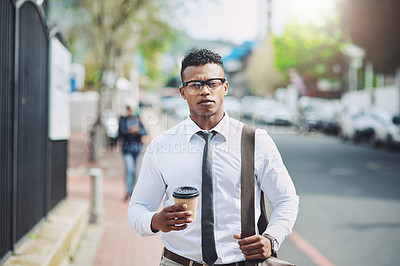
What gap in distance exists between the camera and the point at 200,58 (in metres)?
2.33

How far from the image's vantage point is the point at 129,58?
3369cm

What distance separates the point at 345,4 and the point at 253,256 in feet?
68.2

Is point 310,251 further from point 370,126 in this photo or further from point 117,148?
point 370,126

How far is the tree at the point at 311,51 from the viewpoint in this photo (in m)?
42.6

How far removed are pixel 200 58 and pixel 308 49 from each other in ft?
149

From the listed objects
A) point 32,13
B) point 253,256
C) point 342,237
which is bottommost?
point 342,237

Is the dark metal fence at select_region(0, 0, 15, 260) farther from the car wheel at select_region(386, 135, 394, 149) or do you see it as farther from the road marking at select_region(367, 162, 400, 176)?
the car wheel at select_region(386, 135, 394, 149)

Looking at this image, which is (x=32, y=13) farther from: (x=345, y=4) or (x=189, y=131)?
(x=345, y=4)

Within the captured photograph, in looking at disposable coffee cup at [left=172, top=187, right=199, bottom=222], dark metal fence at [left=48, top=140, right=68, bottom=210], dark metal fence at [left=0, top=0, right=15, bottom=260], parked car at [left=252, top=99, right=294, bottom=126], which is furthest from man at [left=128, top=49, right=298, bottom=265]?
parked car at [left=252, top=99, right=294, bottom=126]

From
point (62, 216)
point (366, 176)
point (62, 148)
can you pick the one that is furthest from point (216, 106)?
point (366, 176)

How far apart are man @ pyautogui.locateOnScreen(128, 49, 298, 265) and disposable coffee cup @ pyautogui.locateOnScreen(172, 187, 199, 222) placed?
12 centimetres

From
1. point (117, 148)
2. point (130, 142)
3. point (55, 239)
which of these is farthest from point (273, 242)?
point (117, 148)

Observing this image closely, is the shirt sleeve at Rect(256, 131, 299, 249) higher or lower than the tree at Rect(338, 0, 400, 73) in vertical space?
lower

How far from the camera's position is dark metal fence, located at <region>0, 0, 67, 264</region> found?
13.8ft
